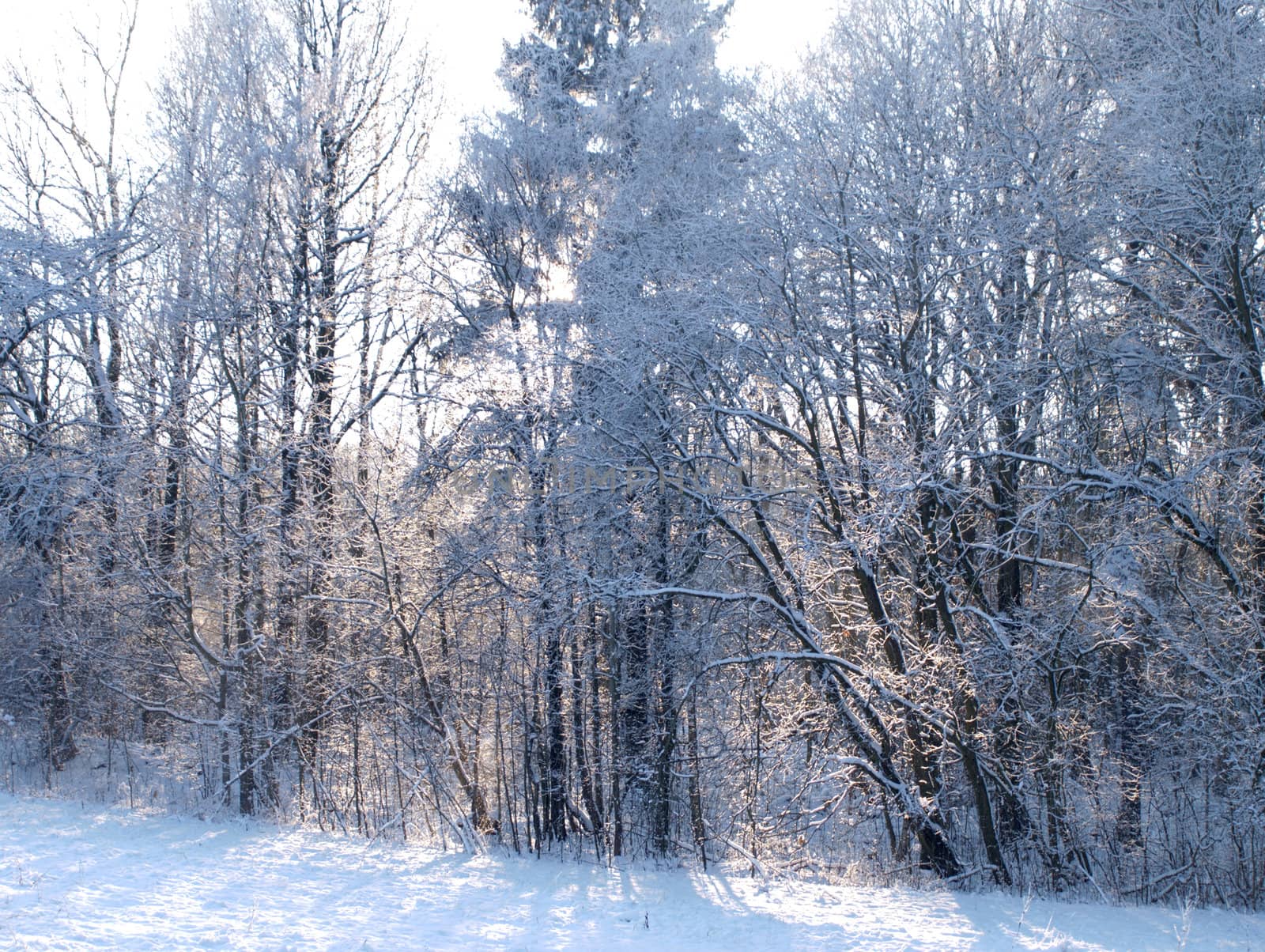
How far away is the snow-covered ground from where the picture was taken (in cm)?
580

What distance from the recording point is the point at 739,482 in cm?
1155

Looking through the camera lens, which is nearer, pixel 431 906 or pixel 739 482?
pixel 431 906

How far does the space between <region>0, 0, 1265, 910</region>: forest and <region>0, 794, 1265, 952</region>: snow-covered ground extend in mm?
1338

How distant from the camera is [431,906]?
7.00 m

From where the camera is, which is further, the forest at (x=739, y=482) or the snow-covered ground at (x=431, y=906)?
the forest at (x=739, y=482)

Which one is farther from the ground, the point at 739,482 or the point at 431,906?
the point at 739,482

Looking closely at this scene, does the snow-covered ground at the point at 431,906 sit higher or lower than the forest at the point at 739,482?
lower

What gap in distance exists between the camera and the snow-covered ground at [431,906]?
5805mm

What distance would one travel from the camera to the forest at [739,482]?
932 cm

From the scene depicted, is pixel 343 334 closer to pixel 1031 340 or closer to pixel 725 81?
pixel 725 81

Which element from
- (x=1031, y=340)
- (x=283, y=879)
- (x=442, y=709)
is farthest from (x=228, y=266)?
(x=1031, y=340)

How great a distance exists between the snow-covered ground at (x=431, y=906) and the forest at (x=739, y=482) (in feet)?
4.39

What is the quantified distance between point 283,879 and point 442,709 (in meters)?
4.29

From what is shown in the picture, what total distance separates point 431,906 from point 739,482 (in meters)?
6.23
